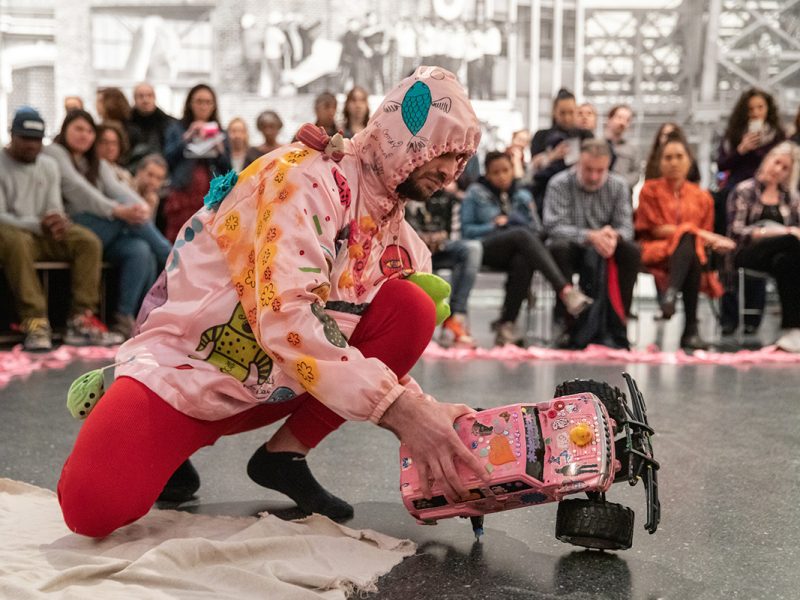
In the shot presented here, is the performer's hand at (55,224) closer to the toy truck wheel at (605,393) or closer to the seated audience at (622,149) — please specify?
the seated audience at (622,149)

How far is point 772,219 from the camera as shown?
18.9ft

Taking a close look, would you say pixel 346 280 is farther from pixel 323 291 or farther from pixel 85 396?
pixel 85 396

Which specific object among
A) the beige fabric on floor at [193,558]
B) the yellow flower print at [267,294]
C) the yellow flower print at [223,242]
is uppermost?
the yellow flower print at [223,242]

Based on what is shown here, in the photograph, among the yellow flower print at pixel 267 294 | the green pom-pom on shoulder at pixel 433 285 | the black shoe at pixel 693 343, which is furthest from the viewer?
the black shoe at pixel 693 343

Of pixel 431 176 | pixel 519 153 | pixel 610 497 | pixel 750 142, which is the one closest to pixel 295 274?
pixel 431 176

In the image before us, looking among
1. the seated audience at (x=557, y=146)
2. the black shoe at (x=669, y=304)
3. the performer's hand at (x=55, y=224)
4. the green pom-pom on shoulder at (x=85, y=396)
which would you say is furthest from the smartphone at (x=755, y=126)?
the green pom-pom on shoulder at (x=85, y=396)

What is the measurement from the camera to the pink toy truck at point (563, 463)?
1589mm

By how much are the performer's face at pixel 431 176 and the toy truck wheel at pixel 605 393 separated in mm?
435

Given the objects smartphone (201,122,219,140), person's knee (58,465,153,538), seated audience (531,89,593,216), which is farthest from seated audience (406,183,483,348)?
person's knee (58,465,153,538)

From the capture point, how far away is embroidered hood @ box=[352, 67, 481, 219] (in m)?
1.66

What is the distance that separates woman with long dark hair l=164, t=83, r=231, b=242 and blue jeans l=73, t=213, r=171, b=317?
44 centimetres

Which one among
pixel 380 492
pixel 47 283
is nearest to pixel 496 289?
pixel 47 283

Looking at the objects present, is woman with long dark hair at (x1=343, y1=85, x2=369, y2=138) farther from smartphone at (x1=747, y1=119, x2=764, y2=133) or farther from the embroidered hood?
the embroidered hood

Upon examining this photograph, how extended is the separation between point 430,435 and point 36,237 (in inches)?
173
